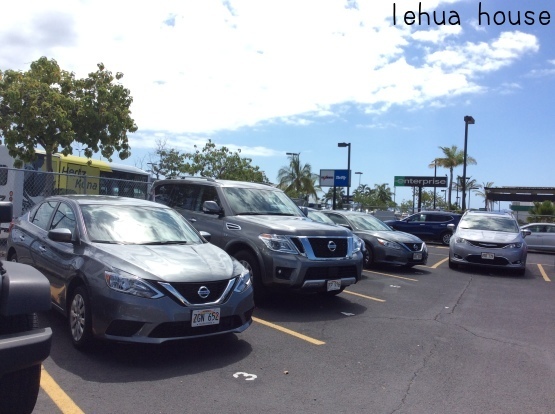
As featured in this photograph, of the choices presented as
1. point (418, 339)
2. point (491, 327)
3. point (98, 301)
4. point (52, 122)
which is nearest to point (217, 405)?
point (98, 301)

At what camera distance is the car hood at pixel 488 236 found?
12680 millimetres

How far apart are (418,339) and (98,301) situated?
374cm

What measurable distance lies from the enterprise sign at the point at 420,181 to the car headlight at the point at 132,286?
37216mm

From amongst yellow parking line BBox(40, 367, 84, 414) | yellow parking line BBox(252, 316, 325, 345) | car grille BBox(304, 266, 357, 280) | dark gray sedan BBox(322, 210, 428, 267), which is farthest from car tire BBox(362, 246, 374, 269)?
yellow parking line BBox(40, 367, 84, 414)

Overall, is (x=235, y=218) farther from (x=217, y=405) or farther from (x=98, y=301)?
(x=217, y=405)

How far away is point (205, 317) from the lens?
4785 millimetres

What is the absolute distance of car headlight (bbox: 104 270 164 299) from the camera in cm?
461

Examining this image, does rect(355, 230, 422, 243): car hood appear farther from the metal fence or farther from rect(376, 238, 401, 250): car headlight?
the metal fence

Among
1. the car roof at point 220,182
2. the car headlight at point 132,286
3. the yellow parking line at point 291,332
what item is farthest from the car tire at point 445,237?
the car headlight at point 132,286

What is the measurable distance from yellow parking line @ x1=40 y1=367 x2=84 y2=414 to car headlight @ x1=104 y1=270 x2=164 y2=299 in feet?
3.04

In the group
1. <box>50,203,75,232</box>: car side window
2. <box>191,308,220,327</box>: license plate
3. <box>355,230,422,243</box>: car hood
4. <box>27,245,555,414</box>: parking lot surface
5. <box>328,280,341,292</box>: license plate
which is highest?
<box>50,203,75,232</box>: car side window

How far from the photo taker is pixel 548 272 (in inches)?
540

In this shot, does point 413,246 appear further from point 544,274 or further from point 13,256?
point 13,256

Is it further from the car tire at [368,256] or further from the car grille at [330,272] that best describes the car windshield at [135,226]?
the car tire at [368,256]
